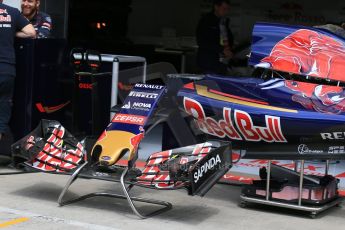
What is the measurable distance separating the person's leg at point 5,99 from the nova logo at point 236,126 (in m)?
2.18

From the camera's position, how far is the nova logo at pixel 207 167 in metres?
5.50

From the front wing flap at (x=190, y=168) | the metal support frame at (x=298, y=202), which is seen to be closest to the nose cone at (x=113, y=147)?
the front wing flap at (x=190, y=168)

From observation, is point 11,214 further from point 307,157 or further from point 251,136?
point 307,157

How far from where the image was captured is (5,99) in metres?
7.17

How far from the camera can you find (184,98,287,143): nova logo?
575cm

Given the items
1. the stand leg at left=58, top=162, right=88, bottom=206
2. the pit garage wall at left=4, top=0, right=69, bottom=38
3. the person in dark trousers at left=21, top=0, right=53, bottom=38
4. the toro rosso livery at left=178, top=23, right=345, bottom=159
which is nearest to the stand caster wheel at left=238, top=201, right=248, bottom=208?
the toro rosso livery at left=178, top=23, right=345, bottom=159

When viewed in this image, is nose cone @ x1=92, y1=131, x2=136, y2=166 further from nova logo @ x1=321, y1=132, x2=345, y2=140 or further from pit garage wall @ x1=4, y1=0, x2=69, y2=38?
pit garage wall @ x1=4, y1=0, x2=69, y2=38

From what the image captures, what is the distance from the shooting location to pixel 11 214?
570cm

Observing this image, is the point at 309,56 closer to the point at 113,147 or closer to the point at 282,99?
the point at 282,99

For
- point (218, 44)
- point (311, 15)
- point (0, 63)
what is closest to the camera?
point (0, 63)

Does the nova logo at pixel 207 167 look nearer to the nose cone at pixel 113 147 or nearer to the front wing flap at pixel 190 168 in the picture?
the front wing flap at pixel 190 168

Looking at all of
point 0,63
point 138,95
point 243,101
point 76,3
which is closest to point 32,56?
point 0,63

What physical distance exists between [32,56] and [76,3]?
6.88 meters

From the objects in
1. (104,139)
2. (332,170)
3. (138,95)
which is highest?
(138,95)
